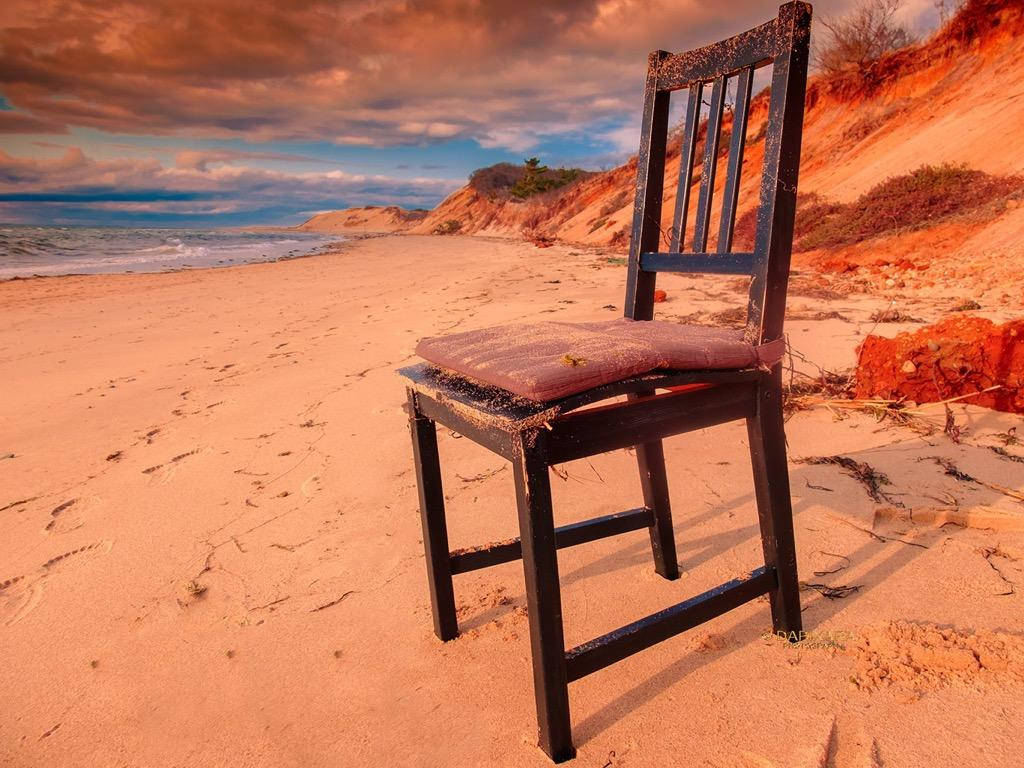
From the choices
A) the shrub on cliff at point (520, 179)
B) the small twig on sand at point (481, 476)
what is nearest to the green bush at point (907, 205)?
the small twig on sand at point (481, 476)

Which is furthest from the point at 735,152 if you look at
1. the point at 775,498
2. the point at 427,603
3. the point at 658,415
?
the point at 427,603

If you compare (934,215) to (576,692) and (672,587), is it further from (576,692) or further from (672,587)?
(576,692)

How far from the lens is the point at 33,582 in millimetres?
2080

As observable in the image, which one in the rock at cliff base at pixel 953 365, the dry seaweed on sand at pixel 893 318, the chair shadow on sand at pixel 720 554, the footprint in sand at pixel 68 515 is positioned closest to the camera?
the chair shadow on sand at pixel 720 554

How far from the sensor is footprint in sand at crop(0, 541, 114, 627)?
6.34 feet

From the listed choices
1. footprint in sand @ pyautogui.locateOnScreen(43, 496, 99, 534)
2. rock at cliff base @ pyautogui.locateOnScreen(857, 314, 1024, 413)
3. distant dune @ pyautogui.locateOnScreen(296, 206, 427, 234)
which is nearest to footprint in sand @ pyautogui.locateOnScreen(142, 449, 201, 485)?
footprint in sand @ pyautogui.locateOnScreen(43, 496, 99, 534)

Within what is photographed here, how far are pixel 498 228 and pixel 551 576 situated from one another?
3461 centimetres

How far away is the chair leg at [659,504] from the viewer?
1.89 meters

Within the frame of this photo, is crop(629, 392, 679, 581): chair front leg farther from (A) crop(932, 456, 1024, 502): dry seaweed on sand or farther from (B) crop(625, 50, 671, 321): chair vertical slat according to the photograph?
(A) crop(932, 456, 1024, 502): dry seaweed on sand

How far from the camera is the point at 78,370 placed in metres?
5.02

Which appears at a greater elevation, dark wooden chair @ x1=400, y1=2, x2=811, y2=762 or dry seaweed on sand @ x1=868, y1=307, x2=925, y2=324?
dark wooden chair @ x1=400, y1=2, x2=811, y2=762

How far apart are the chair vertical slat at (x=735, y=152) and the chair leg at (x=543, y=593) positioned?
0.80 m

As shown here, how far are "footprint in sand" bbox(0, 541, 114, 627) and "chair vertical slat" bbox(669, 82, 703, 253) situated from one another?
7.29ft

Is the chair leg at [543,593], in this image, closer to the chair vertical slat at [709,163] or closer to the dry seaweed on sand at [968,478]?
the chair vertical slat at [709,163]
